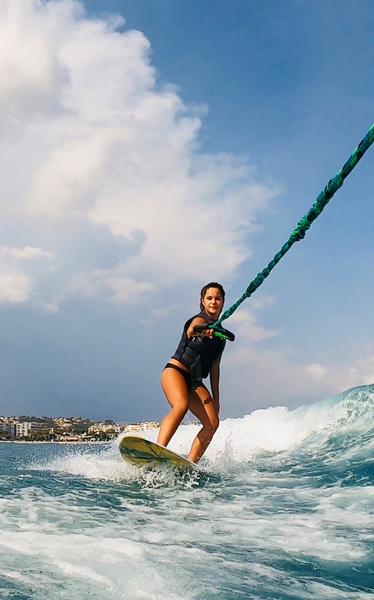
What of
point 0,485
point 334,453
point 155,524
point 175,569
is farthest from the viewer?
point 334,453

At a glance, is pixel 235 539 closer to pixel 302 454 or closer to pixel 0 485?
pixel 0 485

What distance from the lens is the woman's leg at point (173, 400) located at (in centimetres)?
695

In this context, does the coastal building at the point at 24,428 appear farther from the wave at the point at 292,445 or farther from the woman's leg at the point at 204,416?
the woman's leg at the point at 204,416

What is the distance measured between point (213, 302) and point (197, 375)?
0.96m

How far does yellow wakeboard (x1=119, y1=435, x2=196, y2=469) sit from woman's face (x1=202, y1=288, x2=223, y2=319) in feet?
5.55

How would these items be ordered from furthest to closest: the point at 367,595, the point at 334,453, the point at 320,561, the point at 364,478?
1. the point at 334,453
2. the point at 364,478
3. the point at 320,561
4. the point at 367,595

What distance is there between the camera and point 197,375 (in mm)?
7414

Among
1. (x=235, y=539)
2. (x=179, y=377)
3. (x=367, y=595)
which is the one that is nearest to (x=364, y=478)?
(x=179, y=377)

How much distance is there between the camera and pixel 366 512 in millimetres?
4840

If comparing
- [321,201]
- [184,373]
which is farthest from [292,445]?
[321,201]

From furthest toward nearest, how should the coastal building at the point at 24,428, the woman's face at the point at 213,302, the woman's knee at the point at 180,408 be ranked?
1. the coastal building at the point at 24,428
2. the woman's face at the point at 213,302
3. the woman's knee at the point at 180,408

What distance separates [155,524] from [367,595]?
1.73 meters

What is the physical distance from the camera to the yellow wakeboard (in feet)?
21.9

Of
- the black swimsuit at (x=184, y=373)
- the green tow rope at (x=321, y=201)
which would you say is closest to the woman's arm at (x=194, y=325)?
the black swimsuit at (x=184, y=373)
